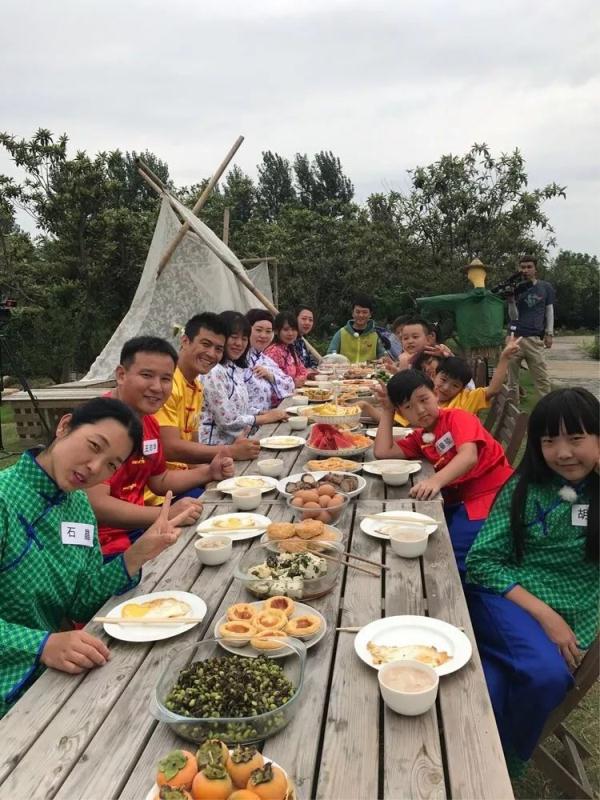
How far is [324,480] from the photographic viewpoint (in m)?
2.87

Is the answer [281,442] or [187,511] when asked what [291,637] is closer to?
[187,511]

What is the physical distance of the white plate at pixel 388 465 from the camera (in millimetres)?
3121

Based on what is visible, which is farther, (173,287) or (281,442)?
(173,287)

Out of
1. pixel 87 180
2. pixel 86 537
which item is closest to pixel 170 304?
pixel 87 180

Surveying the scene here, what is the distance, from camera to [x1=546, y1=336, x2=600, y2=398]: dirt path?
10688 millimetres

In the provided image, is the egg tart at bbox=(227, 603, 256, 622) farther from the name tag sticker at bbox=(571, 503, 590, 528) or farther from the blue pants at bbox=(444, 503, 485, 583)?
the blue pants at bbox=(444, 503, 485, 583)

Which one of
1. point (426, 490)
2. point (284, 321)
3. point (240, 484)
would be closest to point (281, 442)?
point (240, 484)

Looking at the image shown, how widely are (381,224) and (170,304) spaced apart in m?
7.24

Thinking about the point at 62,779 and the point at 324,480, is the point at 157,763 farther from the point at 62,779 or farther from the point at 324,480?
the point at 324,480

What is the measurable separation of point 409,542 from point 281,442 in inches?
76.1

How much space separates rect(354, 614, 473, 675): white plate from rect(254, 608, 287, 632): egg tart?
22cm

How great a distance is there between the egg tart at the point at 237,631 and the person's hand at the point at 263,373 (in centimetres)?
438

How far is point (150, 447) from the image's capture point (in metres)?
3.24

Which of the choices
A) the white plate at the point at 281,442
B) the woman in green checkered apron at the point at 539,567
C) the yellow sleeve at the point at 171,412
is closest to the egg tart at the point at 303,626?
the woman in green checkered apron at the point at 539,567
